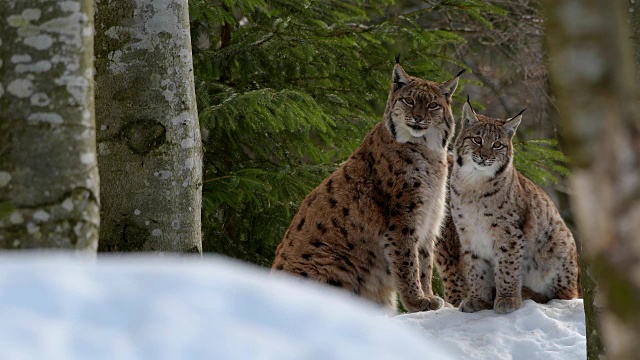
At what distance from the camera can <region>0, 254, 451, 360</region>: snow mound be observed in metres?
1.52

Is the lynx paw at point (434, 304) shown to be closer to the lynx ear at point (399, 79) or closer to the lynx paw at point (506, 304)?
the lynx paw at point (506, 304)

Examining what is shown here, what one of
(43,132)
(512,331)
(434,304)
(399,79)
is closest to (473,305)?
(434,304)

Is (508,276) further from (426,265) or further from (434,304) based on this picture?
(426,265)

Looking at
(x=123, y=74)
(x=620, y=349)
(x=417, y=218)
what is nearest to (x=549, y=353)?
(x=417, y=218)

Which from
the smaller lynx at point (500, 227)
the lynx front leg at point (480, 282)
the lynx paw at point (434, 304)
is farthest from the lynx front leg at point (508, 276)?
the lynx paw at point (434, 304)

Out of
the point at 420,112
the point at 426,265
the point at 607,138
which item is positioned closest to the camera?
the point at 607,138

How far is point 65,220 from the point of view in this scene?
2.50 m

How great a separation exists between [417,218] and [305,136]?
1688 mm

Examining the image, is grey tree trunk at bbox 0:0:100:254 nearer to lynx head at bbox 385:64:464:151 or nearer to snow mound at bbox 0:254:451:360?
snow mound at bbox 0:254:451:360

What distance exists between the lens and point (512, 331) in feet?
16.8

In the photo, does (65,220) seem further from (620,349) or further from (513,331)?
(513,331)

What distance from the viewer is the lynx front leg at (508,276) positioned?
5.36 m

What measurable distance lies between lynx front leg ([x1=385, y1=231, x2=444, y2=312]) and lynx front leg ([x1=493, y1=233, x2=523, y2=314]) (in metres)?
0.47

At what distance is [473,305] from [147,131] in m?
2.60
